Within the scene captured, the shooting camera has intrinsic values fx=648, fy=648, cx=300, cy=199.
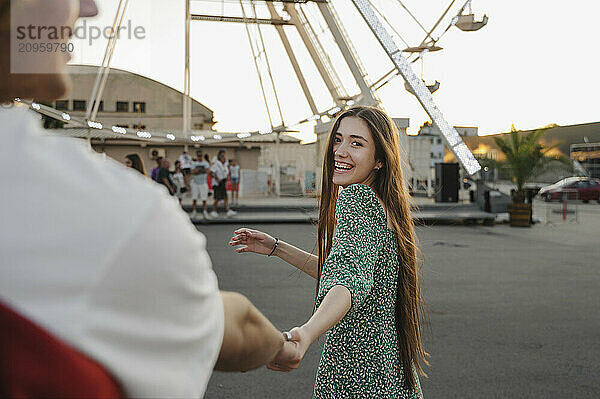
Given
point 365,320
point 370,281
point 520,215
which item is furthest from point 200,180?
A: point 370,281

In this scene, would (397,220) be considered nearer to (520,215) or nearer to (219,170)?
(219,170)

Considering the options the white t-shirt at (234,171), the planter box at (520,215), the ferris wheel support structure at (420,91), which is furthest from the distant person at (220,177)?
the planter box at (520,215)

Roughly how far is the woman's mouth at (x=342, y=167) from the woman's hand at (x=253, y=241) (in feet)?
1.06

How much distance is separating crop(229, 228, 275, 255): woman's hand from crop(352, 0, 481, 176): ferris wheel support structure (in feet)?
52.9

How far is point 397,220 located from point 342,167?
0.93 ft

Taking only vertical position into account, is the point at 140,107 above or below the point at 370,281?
above

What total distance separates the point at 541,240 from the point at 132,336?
45.4ft

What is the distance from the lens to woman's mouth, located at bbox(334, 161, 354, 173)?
2150 millimetres

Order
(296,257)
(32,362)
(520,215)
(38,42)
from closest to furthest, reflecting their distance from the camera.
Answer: (32,362) < (38,42) < (296,257) < (520,215)

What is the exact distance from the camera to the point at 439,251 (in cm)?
1118

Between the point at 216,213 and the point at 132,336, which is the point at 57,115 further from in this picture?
A: the point at 132,336

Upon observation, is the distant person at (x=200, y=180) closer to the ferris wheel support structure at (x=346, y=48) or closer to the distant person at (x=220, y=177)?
the distant person at (x=220, y=177)

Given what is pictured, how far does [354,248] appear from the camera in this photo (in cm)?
182

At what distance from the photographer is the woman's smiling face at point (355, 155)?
2146 mm
